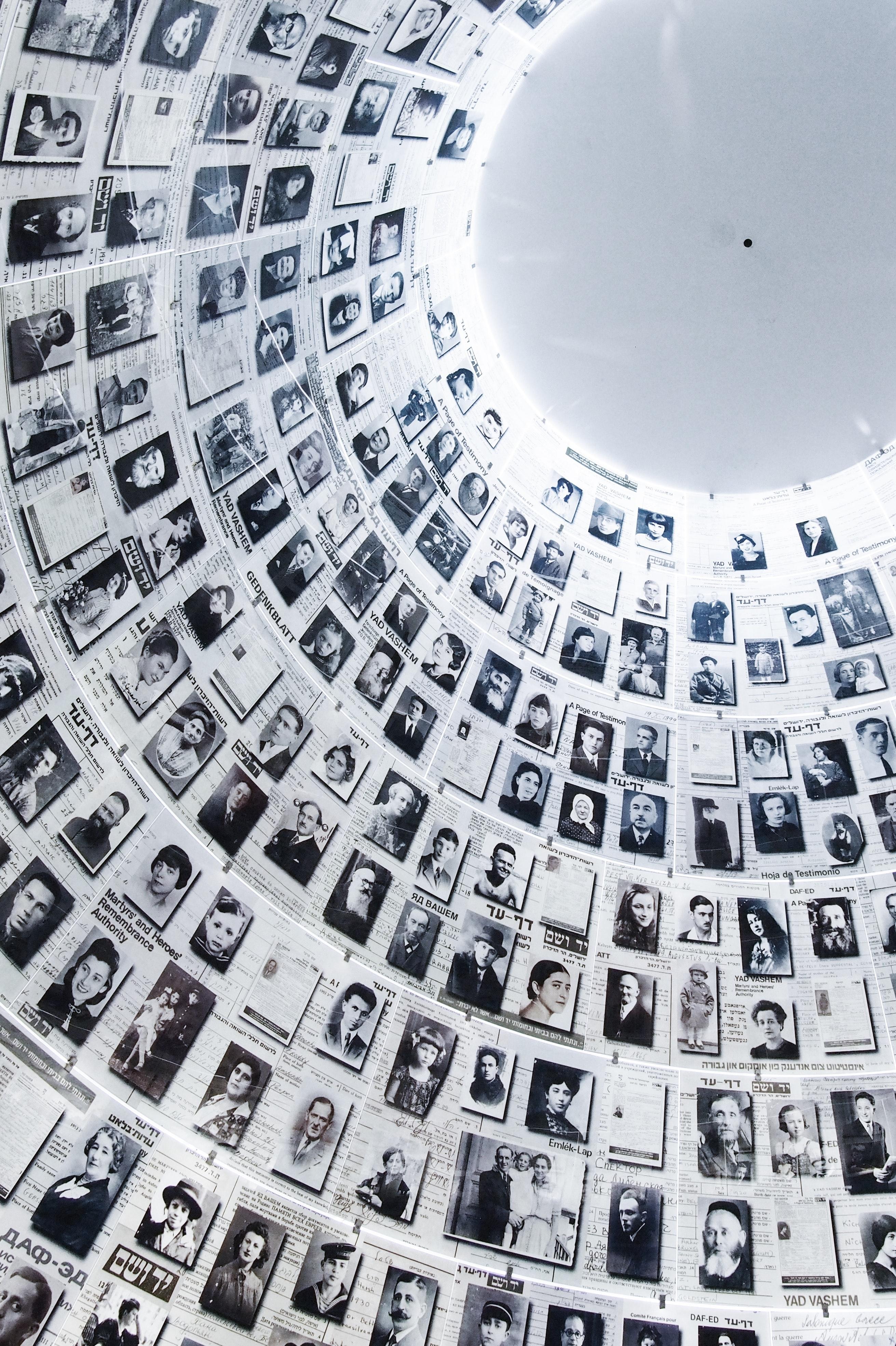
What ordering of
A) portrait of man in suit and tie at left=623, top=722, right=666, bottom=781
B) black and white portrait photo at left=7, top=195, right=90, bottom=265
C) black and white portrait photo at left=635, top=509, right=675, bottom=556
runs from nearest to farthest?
black and white portrait photo at left=7, top=195, right=90, bottom=265
portrait of man in suit and tie at left=623, top=722, right=666, bottom=781
black and white portrait photo at left=635, top=509, right=675, bottom=556

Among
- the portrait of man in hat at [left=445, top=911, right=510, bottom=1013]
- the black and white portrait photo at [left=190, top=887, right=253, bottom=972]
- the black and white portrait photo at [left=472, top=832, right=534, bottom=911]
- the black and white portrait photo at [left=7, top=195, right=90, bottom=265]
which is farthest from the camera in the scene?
the black and white portrait photo at [left=472, top=832, right=534, bottom=911]

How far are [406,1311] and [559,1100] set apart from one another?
1.91 m

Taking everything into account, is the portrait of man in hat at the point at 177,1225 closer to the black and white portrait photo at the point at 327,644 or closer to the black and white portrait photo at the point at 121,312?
the black and white portrait photo at the point at 327,644

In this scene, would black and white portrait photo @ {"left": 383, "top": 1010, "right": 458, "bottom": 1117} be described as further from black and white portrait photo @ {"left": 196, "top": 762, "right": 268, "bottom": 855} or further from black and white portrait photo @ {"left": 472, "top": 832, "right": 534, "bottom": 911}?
black and white portrait photo @ {"left": 196, "top": 762, "right": 268, "bottom": 855}

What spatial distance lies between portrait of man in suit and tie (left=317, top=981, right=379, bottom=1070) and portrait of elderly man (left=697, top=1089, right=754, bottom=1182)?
288cm

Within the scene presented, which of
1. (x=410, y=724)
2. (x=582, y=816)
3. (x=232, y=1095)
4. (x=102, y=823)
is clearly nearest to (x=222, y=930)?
(x=232, y=1095)

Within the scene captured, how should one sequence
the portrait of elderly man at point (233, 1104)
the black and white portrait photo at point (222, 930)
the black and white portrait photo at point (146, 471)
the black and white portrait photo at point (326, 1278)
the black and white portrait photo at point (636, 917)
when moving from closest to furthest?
the black and white portrait photo at point (146, 471), the portrait of elderly man at point (233, 1104), the black and white portrait photo at point (326, 1278), the black and white portrait photo at point (222, 930), the black and white portrait photo at point (636, 917)

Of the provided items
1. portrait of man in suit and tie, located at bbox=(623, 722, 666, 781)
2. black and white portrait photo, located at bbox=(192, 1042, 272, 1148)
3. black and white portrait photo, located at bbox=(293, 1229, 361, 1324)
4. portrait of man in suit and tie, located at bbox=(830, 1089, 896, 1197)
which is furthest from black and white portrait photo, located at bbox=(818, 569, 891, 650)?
black and white portrait photo, located at bbox=(293, 1229, 361, 1324)

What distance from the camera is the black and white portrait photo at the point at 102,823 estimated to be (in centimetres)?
632

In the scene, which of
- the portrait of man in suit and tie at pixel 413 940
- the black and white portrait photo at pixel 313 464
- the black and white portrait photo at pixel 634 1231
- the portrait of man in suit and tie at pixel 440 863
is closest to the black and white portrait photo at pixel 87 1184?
the portrait of man in suit and tie at pixel 413 940

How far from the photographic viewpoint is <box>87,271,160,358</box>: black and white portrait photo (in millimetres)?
6168

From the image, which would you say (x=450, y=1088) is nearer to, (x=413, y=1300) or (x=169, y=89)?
(x=413, y=1300)

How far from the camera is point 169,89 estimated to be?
5.96m

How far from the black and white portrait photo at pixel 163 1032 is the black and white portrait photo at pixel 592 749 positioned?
3.99m
